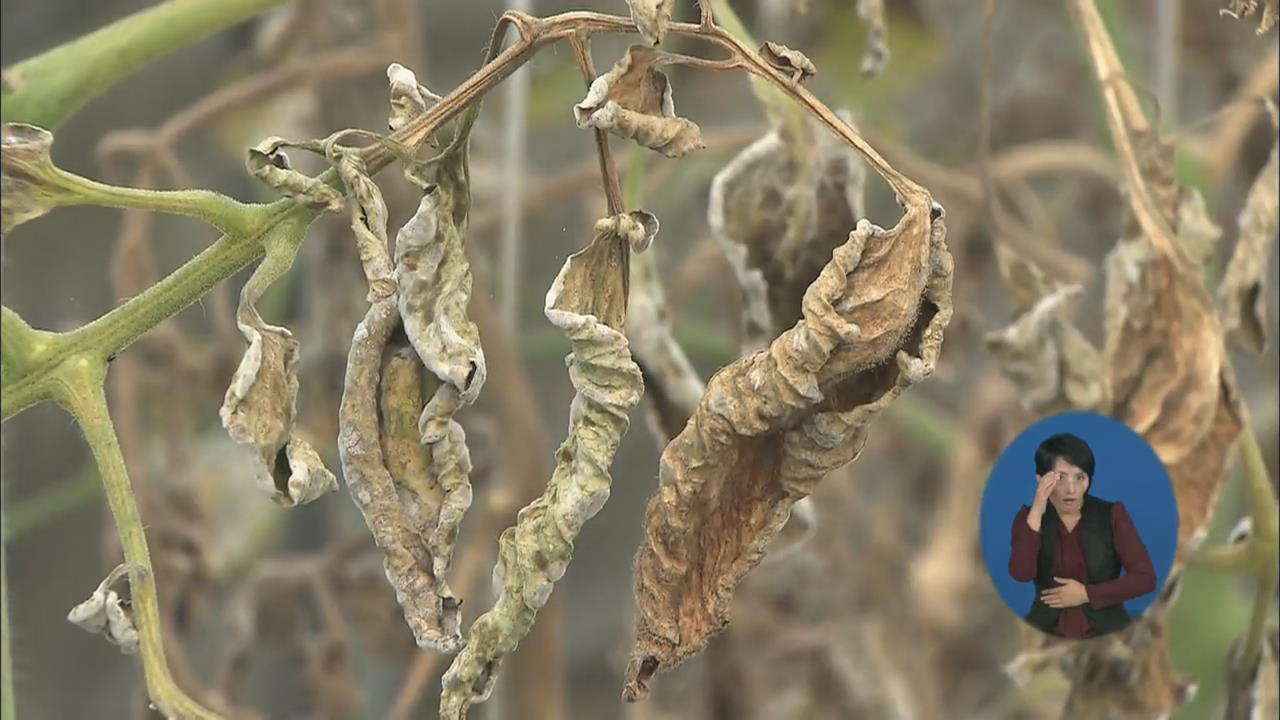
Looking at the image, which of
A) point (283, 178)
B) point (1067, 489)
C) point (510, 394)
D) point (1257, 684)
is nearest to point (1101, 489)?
point (1067, 489)

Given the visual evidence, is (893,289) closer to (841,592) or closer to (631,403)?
(631,403)

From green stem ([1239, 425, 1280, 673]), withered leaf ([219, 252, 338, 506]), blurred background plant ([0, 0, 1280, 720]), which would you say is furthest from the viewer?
blurred background plant ([0, 0, 1280, 720])

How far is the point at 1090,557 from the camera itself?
60cm

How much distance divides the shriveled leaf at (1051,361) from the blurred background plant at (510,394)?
42mm

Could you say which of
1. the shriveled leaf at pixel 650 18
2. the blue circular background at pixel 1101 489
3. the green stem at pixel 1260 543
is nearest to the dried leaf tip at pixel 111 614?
the shriveled leaf at pixel 650 18

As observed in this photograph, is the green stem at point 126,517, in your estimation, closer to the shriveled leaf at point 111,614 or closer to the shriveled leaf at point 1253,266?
the shriveled leaf at point 111,614

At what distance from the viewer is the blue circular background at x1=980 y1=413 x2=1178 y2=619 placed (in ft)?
1.95

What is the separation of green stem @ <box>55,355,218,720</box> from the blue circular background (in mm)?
316

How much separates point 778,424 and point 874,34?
248mm

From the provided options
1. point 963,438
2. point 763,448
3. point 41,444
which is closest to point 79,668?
point 41,444

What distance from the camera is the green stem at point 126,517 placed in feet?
1.48

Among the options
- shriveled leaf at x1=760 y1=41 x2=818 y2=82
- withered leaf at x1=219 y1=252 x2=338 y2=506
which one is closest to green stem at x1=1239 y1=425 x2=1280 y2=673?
shriveled leaf at x1=760 y1=41 x2=818 y2=82

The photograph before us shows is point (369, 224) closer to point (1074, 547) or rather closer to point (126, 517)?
point (126, 517)

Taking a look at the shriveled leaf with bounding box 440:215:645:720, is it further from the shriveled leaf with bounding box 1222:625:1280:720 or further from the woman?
the shriveled leaf with bounding box 1222:625:1280:720
